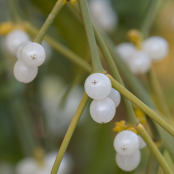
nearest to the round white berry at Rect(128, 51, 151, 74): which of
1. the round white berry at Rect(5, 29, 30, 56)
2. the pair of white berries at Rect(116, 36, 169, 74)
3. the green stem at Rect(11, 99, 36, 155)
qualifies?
the pair of white berries at Rect(116, 36, 169, 74)

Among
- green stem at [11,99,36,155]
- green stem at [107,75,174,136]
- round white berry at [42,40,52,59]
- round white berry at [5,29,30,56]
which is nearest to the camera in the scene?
green stem at [107,75,174,136]

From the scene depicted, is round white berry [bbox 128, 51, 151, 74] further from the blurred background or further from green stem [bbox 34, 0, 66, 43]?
green stem [bbox 34, 0, 66, 43]

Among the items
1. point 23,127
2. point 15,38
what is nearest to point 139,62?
point 15,38

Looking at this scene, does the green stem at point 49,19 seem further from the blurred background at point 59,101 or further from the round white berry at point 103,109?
the blurred background at point 59,101

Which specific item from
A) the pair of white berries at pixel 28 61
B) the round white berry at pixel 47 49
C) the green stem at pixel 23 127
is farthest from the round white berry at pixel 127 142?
the round white berry at pixel 47 49

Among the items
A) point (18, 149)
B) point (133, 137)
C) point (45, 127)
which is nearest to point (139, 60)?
point (133, 137)

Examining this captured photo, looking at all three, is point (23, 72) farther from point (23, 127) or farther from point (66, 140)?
point (23, 127)
